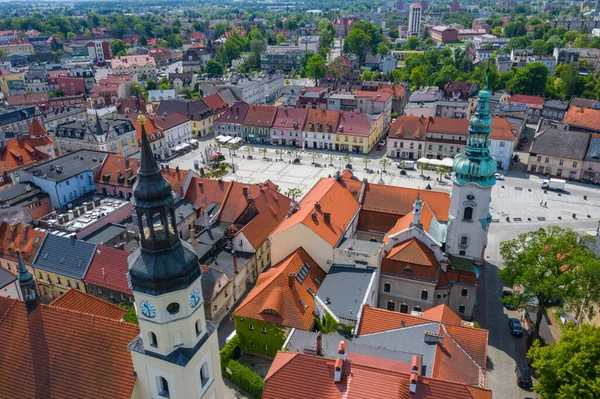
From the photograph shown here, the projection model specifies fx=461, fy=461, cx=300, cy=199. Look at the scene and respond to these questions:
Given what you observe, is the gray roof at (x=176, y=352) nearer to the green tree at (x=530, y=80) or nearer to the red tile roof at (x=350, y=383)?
the red tile roof at (x=350, y=383)

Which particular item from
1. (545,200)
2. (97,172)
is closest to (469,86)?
(545,200)

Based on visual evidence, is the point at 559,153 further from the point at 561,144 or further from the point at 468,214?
the point at 468,214

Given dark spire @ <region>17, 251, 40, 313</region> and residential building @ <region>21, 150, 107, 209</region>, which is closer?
dark spire @ <region>17, 251, 40, 313</region>

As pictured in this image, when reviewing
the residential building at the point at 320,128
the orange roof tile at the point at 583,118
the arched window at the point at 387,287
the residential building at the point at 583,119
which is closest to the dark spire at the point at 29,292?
the arched window at the point at 387,287

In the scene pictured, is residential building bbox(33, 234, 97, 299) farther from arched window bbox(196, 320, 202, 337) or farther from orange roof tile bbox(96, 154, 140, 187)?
arched window bbox(196, 320, 202, 337)

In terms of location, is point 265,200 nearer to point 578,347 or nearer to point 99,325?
point 99,325

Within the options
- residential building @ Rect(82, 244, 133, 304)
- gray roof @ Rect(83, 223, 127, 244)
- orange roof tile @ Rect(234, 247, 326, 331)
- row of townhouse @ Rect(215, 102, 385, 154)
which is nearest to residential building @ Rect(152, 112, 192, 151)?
row of townhouse @ Rect(215, 102, 385, 154)

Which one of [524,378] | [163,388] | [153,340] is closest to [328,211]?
[524,378]
